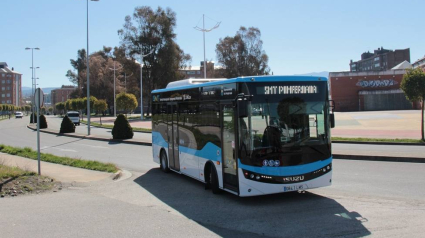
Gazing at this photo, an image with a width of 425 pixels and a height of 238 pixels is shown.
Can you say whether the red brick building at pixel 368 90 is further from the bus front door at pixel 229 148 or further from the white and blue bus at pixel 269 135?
the bus front door at pixel 229 148

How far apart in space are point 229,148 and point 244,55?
3324 inches

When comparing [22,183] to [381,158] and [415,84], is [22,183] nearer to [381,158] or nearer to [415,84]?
[381,158]

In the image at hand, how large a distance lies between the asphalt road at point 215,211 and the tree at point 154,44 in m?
65.9

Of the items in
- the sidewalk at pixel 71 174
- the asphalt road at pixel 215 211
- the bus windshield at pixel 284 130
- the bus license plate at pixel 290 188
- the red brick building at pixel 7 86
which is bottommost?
the asphalt road at pixel 215 211

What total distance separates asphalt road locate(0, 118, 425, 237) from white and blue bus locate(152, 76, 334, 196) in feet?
1.73

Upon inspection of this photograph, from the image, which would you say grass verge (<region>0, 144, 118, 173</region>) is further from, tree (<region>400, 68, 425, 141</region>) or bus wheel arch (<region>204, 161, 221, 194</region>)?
tree (<region>400, 68, 425, 141</region>)

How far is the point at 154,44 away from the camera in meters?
75.4

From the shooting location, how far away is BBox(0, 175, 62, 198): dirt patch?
941cm

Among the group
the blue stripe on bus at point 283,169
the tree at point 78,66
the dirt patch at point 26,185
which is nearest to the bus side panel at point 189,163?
the blue stripe on bus at point 283,169

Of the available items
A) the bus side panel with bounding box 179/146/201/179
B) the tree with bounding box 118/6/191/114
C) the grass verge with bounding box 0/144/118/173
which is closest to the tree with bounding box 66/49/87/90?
the tree with bounding box 118/6/191/114

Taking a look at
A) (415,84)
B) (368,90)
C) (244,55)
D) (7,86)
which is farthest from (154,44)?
(7,86)

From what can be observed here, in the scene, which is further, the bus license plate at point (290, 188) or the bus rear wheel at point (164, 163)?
the bus rear wheel at point (164, 163)

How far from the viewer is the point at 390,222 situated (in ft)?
21.0

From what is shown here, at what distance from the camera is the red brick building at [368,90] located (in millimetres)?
72625
